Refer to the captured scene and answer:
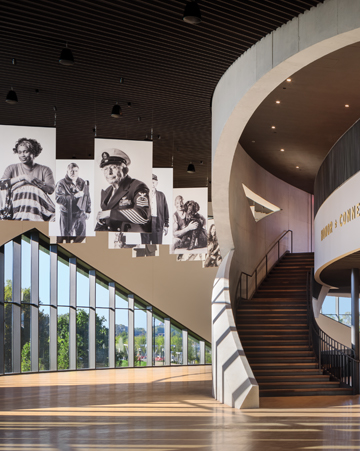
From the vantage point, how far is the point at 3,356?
21.4 meters

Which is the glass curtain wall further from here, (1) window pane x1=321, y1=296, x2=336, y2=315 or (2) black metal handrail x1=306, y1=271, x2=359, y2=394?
(2) black metal handrail x1=306, y1=271, x2=359, y2=394

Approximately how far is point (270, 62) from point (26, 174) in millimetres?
5203

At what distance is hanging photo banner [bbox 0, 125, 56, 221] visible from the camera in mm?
11344

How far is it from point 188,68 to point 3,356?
45.9 feet

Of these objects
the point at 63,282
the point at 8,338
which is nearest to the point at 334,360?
the point at 8,338

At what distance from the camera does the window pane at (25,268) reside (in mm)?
22578

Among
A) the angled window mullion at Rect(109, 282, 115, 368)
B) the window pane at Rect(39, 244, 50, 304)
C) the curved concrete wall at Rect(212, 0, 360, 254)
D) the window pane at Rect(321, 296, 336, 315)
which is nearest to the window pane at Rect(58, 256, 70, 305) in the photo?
the window pane at Rect(39, 244, 50, 304)

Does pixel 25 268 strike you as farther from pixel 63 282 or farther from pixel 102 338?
pixel 102 338

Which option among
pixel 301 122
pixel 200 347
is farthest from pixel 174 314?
pixel 301 122

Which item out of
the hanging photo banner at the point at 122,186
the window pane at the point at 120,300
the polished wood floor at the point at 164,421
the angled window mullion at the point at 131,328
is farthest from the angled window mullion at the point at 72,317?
the hanging photo banner at the point at 122,186

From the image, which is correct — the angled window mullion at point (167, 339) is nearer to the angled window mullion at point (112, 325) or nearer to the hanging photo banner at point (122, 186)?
the angled window mullion at point (112, 325)

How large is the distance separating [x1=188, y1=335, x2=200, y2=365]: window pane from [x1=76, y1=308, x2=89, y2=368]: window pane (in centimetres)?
546

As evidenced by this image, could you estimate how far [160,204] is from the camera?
1453 centimetres

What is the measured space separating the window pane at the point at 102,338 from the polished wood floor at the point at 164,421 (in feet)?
31.2
